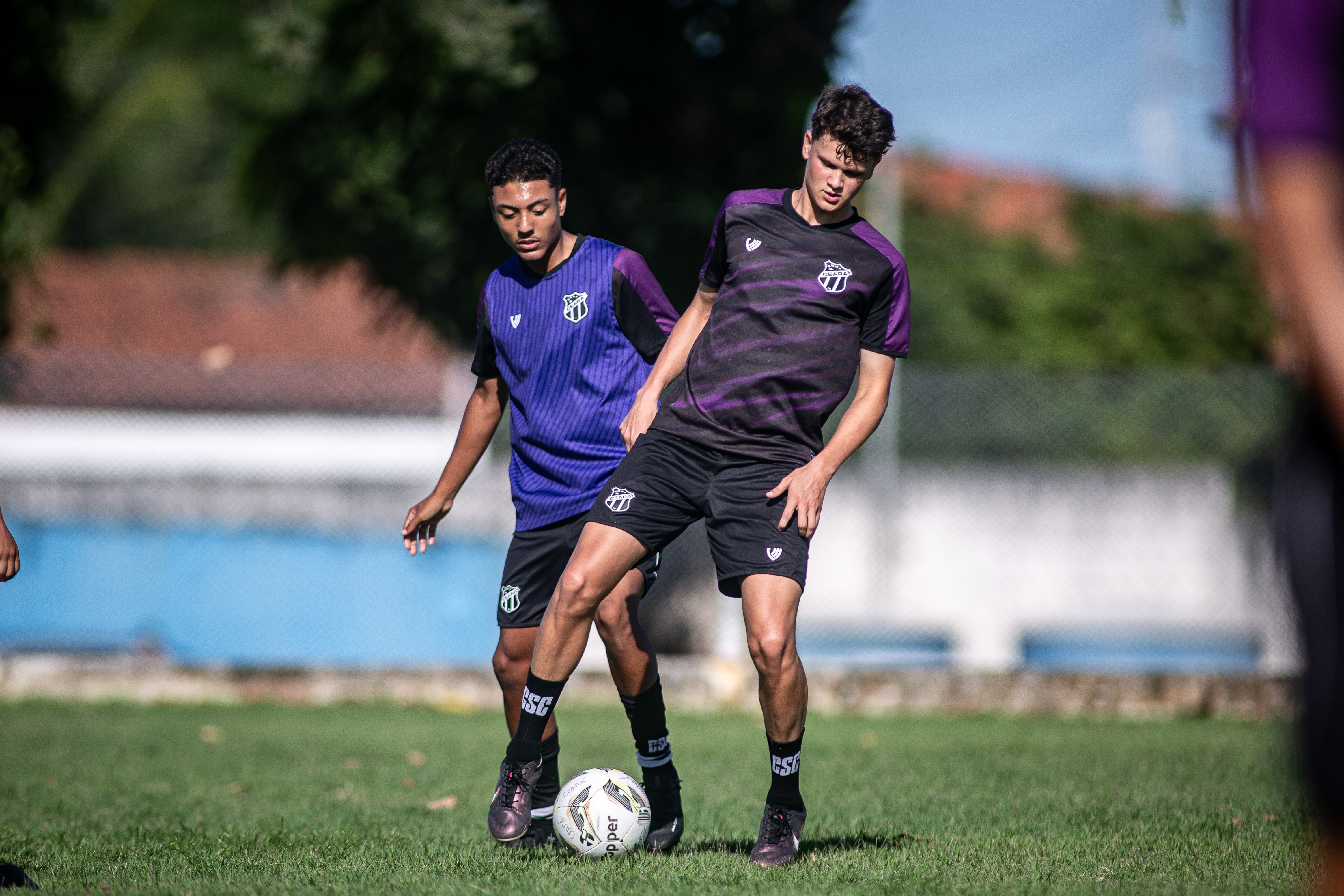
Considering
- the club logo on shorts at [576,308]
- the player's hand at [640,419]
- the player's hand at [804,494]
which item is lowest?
the player's hand at [804,494]

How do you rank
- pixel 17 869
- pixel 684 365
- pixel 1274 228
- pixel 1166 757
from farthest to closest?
1. pixel 1166 757
2. pixel 684 365
3. pixel 17 869
4. pixel 1274 228

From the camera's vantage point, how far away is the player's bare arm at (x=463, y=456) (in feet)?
14.9

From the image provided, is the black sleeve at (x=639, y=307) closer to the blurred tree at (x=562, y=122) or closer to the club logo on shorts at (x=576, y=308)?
the club logo on shorts at (x=576, y=308)

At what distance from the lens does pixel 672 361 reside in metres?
4.13

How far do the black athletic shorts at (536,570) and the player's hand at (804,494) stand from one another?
0.70 m

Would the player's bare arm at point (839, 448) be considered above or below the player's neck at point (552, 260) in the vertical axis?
below

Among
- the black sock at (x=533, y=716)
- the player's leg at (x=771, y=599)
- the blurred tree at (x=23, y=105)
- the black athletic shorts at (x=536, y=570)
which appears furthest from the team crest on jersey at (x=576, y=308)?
the blurred tree at (x=23, y=105)

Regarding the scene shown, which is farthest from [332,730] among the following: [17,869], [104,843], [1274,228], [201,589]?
[1274,228]

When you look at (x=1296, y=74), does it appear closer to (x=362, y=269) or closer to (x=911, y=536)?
(x=911, y=536)

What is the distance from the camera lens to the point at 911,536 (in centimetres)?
1176

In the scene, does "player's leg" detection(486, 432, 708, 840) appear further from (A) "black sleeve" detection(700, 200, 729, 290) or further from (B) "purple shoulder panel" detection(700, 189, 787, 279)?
(B) "purple shoulder panel" detection(700, 189, 787, 279)

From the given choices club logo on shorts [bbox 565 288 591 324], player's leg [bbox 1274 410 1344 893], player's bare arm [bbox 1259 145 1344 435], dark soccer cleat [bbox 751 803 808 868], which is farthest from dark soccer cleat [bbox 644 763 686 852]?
player's bare arm [bbox 1259 145 1344 435]

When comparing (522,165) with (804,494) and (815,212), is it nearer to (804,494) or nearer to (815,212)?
(815,212)

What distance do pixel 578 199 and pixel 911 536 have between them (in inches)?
171
